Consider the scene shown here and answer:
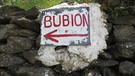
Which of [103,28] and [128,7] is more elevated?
[128,7]

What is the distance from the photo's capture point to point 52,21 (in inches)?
167

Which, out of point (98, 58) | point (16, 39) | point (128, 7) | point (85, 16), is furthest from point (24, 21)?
point (128, 7)

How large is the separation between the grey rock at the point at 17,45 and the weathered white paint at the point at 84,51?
0.99ft

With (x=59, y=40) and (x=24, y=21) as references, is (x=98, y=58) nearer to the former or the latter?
(x=59, y=40)

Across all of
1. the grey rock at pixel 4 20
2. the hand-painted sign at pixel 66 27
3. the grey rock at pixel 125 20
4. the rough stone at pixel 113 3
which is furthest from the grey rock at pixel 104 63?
the grey rock at pixel 4 20

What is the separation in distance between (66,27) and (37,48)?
0.53 metres

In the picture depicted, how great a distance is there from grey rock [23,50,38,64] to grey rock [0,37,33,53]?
0.06 metres

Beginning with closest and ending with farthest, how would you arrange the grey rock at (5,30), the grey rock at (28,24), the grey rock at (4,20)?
the grey rock at (28,24), the grey rock at (5,30), the grey rock at (4,20)

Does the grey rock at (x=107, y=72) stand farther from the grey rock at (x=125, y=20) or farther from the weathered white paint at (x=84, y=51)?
the grey rock at (x=125, y=20)

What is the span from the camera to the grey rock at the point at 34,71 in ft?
13.7

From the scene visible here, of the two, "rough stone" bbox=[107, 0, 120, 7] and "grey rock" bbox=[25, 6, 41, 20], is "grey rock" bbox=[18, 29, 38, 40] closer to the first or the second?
"grey rock" bbox=[25, 6, 41, 20]

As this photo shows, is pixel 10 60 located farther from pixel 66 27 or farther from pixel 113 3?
pixel 113 3

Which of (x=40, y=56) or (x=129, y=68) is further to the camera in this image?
(x=40, y=56)

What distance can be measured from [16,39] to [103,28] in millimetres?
1240
